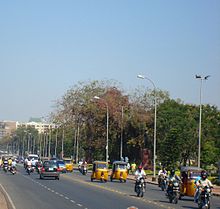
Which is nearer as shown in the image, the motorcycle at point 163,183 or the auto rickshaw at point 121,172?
the motorcycle at point 163,183

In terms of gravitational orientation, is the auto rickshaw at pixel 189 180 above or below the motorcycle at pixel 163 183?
above

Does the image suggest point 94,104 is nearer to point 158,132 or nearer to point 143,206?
point 158,132

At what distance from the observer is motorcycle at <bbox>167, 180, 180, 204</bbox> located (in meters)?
30.0

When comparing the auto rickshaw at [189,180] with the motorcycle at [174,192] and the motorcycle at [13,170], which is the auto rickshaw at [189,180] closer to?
the motorcycle at [174,192]

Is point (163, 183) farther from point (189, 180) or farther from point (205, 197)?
point (205, 197)

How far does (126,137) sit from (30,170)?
3075 centimetres

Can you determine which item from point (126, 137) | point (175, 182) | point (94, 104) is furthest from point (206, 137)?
point (175, 182)

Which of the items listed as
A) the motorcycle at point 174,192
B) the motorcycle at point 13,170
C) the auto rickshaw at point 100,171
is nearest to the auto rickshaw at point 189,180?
the motorcycle at point 174,192

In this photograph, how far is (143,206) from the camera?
26484mm

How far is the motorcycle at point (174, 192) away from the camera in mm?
30047

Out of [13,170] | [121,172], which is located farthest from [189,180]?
[13,170]

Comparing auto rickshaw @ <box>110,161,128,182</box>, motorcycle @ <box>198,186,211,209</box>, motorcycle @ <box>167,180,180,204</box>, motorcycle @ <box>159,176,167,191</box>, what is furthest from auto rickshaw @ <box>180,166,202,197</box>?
auto rickshaw @ <box>110,161,128,182</box>

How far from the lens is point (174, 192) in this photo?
3020 cm

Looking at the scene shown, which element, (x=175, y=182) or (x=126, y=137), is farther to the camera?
(x=126, y=137)
